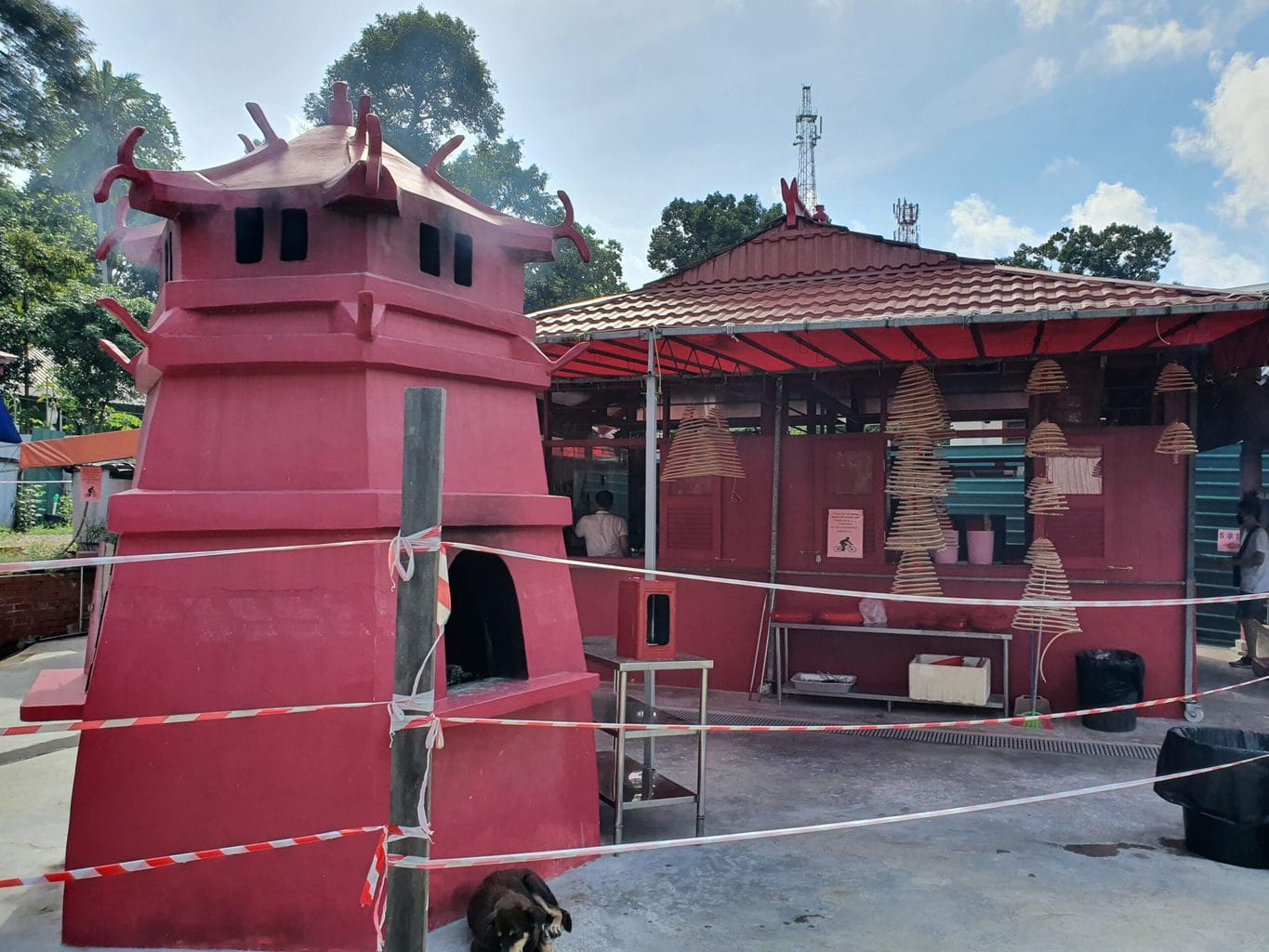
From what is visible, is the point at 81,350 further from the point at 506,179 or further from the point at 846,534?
the point at 846,534

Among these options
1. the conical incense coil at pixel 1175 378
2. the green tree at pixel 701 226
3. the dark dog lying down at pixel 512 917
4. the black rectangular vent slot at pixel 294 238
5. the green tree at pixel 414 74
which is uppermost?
the green tree at pixel 414 74

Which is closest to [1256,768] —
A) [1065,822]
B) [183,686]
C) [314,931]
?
[1065,822]

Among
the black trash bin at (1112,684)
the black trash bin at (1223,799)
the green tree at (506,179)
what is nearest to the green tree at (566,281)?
the green tree at (506,179)

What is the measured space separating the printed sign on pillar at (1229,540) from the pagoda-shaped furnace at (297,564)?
1237 centimetres

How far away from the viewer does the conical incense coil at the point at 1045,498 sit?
26.9 ft

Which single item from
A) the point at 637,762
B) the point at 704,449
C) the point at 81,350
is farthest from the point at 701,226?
the point at 637,762

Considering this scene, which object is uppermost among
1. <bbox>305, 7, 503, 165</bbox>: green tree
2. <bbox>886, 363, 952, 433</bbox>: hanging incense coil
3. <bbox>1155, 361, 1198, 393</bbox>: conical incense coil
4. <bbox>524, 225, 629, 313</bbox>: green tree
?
<bbox>305, 7, 503, 165</bbox>: green tree

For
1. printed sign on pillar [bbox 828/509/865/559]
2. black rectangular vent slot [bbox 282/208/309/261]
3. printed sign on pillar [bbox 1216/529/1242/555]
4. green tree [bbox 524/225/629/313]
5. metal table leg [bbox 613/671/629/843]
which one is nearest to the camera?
black rectangular vent slot [bbox 282/208/309/261]

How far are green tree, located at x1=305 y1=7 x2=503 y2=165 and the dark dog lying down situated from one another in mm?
27116

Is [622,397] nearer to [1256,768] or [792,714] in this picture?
[792,714]

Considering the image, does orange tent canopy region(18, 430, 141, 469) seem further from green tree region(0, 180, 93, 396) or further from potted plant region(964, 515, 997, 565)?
potted plant region(964, 515, 997, 565)

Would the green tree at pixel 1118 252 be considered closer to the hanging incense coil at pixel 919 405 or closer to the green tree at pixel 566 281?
the green tree at pixel 566 281

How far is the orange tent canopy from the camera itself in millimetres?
13977

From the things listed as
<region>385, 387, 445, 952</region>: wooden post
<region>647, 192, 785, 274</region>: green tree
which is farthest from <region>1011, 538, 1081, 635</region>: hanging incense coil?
<region>647, 192, 785, 274</region>: green tree
